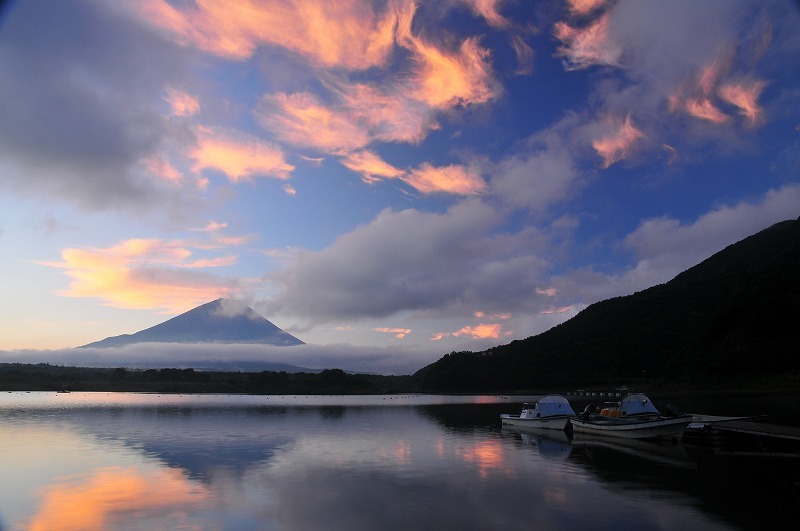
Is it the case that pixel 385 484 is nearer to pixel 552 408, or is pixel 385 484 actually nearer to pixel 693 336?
pixel 552 408

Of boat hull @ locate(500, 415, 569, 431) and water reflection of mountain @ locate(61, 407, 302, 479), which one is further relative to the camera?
boat hull @ locate(500, 415, 569, 431)

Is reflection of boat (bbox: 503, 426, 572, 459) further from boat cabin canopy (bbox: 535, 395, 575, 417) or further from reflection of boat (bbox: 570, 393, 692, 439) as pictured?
reflection of boat (bbox: 570, 393, 692, 439)

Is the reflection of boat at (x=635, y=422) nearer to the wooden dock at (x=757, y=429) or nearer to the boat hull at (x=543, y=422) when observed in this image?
the boat hull at (x=543, y=422)

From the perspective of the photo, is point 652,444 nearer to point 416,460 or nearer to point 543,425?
point 543,425

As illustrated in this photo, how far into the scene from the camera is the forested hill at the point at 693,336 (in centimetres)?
11044

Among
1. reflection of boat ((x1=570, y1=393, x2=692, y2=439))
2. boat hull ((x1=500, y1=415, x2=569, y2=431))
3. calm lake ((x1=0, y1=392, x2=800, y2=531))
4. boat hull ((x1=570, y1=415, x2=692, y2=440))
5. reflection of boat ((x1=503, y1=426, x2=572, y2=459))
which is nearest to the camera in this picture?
calm lake ((x1=0, y1=392, x2=800, y2=531))

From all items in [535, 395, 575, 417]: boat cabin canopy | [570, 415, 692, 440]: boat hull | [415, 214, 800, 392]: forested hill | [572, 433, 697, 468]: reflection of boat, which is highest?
[415, 214, 800, 392]: forested hill

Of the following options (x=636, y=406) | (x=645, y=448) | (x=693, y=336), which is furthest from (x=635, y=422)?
(x=693, y=336)

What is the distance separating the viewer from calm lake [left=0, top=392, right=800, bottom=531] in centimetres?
1783

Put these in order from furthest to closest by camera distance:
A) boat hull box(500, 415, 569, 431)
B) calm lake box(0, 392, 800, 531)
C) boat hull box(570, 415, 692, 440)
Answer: boat hull box(500, 415, 569, 431), boat hull box(570, 415, 692, 440), calm lake box(0, 392, 800, 531)

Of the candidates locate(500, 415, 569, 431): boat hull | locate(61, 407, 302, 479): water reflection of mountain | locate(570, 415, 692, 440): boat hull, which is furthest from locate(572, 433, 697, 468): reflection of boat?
locate(61, 407, 302, 479): water reflection of mountain

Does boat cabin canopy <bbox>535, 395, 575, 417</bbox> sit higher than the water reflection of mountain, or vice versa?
boat cabin canopy <bbox>535, 395, 575, 417</bbox>

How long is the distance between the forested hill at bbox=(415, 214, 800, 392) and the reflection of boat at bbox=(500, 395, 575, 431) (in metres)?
68.3

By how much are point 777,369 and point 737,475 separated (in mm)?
97350
